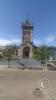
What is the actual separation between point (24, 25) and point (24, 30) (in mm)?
1908

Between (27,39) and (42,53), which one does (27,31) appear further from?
(42,53)

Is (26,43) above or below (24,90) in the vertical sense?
above

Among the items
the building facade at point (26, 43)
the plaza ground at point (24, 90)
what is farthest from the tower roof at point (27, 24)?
the plaza ground at point (24, 90)

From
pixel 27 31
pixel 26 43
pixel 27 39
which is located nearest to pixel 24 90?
pixel 26 43

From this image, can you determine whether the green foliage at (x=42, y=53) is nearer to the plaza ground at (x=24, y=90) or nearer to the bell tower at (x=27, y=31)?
the bell tower at (x=27, y=31)

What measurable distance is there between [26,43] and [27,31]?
15.2ft

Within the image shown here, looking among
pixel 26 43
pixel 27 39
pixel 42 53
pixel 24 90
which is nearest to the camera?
pixel 24 90

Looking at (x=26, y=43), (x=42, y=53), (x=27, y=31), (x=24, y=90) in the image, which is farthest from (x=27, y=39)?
(x=24, y=90)

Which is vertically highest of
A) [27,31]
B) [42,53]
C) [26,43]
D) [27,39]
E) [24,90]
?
[27,31]

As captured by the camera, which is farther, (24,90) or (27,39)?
(27,39)

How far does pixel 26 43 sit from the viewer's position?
74.2 meters

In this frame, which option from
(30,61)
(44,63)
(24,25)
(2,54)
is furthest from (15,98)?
(24,25)

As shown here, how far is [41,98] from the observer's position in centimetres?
875

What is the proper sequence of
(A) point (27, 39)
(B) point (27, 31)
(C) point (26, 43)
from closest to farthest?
(C) point (26, 43) < (A) point (27, 39) < (B) point (27, 31)
